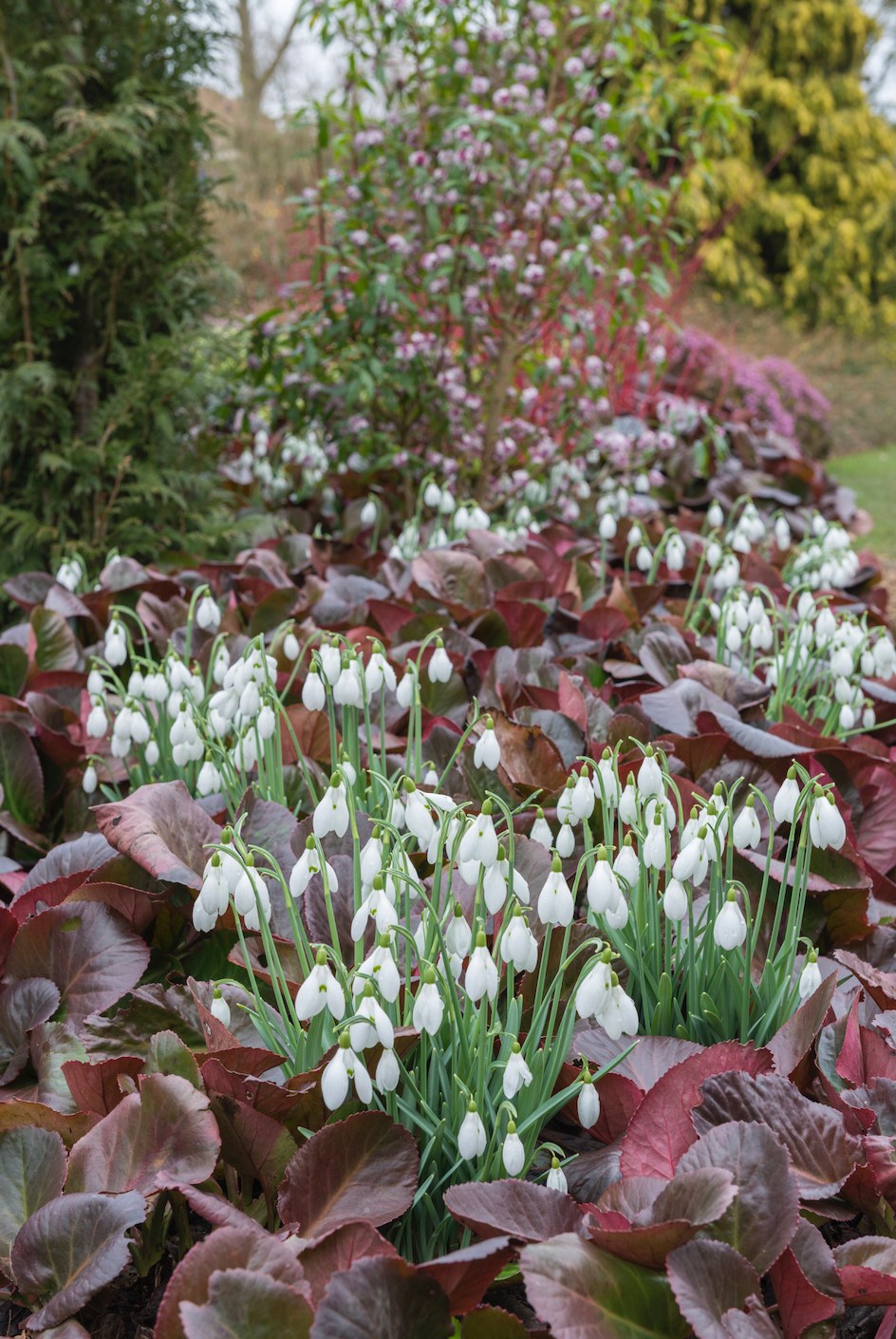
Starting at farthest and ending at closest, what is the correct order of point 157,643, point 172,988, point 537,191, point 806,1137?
point 537,191 < point 157,643 < point 172,988 < point 806,1137

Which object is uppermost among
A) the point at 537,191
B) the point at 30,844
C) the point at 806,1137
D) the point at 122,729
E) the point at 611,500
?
the point at 537,191

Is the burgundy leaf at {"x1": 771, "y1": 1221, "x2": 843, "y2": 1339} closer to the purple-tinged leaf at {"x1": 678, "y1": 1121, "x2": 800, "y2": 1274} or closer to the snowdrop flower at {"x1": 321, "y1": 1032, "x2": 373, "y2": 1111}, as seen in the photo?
the purple-tinged leaf at {"x1": 678, "y1": 1121, "x2": 800, "y2": 1274}

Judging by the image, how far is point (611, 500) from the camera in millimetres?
4445

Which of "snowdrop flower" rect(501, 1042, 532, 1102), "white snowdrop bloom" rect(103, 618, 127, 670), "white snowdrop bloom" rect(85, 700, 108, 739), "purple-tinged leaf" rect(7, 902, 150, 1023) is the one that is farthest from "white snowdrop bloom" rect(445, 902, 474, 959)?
"white snowdrop bloom" rect(103, 618, 127, 670)

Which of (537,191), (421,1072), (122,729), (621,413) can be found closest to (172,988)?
(421,1072)

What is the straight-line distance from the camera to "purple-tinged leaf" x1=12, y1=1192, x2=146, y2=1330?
3.79ft

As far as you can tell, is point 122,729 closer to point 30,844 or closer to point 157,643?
point 30,844

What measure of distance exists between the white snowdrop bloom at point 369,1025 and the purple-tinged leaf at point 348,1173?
0.45ft

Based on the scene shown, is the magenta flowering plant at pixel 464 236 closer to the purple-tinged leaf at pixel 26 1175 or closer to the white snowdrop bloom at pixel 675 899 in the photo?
the white snowdrop bloom at pixel 675 899

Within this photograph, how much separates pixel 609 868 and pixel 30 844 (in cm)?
134

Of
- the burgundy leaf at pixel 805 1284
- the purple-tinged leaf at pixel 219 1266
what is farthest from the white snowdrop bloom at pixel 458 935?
the burgundy leaf at pixel 805 1284

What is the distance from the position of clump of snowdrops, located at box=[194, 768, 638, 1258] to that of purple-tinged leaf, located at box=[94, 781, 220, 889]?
24 centimetres

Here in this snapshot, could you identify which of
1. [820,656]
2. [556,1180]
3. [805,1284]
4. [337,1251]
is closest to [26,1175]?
[337,1251]

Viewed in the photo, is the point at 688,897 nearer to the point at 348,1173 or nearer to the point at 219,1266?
the point at 348,1173
